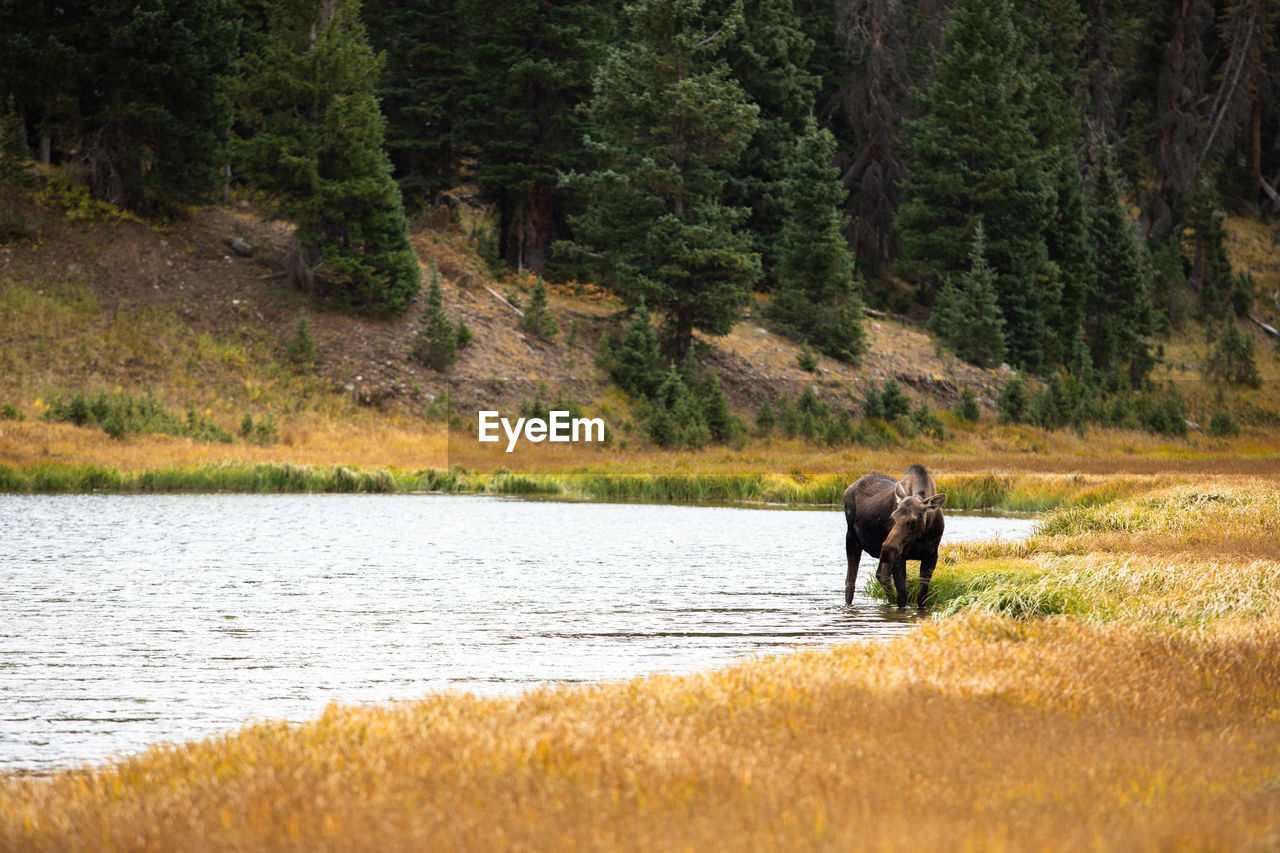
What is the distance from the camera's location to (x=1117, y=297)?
74625mm

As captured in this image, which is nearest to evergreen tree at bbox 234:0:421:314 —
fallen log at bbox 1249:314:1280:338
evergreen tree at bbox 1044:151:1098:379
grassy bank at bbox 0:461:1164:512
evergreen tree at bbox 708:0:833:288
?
grassy bank at bbox 0:461:1164:512

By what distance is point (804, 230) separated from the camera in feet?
195

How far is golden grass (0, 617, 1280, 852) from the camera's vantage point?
18.5 feet

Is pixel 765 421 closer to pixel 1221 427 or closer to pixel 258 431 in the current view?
pixel 258 431

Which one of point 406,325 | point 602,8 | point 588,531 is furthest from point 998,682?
point 602,8

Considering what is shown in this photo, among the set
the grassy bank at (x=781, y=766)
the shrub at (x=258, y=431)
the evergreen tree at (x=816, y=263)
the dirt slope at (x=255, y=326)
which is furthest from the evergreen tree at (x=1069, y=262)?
the grassy bank at (x=781, y=766)

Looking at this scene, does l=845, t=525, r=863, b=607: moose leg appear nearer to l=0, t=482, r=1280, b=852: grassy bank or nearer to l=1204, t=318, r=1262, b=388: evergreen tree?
l=0, t=482, r=1280, b=852: grassy bank

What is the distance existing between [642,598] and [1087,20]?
78.9m

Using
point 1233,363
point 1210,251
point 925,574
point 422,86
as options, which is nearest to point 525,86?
point 422,86

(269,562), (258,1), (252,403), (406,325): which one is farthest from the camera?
(258,1)

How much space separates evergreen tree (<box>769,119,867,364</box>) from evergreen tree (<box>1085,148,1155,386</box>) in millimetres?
20012

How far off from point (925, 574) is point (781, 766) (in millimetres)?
10426

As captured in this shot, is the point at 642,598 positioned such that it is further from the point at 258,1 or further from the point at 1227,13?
the point at 1227,13

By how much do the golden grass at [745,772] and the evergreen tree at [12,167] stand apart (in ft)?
152
